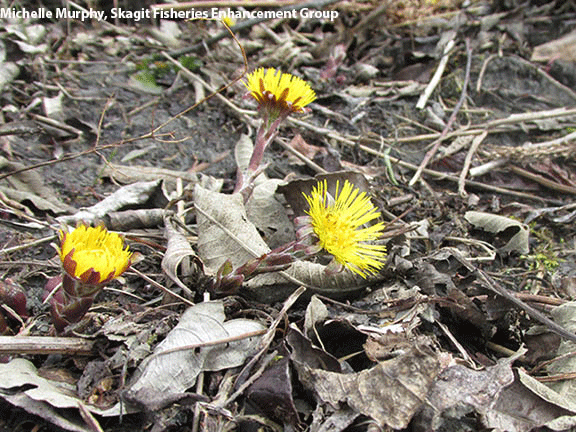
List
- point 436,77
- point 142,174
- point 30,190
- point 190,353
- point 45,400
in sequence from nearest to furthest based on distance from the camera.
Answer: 1. point 45,400
2. point 190,353
3. point 30,190
4. point 142,174
5. point 436,77

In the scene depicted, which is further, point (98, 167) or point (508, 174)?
point (508, 174)

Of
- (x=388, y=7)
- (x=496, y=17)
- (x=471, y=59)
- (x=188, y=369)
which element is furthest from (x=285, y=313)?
(x=496, y=17)

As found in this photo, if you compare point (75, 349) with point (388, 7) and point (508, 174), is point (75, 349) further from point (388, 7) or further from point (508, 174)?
point (388, 7)

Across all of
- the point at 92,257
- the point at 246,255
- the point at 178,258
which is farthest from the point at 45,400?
the point at 246,255

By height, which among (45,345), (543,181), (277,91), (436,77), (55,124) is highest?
(277,91)

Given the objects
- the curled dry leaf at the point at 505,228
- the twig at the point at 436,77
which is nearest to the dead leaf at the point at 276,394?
the curled dry leaf at the point at 505,228

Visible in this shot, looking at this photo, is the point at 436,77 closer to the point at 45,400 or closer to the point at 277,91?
the point at 277,91

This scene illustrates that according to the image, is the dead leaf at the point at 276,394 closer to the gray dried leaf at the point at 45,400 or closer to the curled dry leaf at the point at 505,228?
the gray dried leaf at the point at 45,400

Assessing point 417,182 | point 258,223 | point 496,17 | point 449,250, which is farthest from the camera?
point 496,17
